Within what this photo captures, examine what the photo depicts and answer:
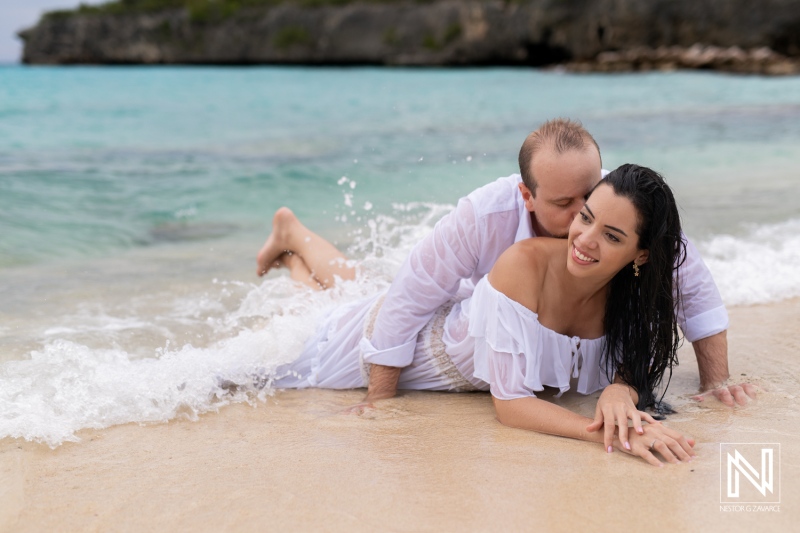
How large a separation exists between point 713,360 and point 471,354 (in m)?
1.10

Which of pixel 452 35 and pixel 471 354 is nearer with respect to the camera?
pixel 471 354

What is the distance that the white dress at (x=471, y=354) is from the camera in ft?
10.8

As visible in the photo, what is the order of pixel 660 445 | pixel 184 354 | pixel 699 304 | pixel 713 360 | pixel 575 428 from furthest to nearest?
pixel 184 354 < pixel 713 360 < pixel 699 304 < pixel 575 428 < pixel 660 445

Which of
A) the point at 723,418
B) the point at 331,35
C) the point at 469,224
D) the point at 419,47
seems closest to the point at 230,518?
the point at 469,224

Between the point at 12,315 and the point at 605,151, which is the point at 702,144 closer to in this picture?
the point at 605,151

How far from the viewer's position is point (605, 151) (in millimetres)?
12852

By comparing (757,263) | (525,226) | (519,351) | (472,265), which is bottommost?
(757,263)

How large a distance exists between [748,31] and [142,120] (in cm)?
3197

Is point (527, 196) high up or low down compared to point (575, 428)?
up

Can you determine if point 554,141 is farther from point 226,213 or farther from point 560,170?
point 226,213

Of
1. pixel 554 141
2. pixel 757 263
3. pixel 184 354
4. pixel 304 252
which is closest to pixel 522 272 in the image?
pixel 554 141

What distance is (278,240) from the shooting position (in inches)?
205

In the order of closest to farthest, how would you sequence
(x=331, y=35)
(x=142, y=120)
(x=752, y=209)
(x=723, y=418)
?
(x=723, y=418) < (x=752, y=209) < (x=142, y=120) < (x=331, y=35)

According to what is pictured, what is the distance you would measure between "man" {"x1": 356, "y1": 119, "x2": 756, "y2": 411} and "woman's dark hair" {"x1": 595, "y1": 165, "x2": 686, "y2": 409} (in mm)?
173
